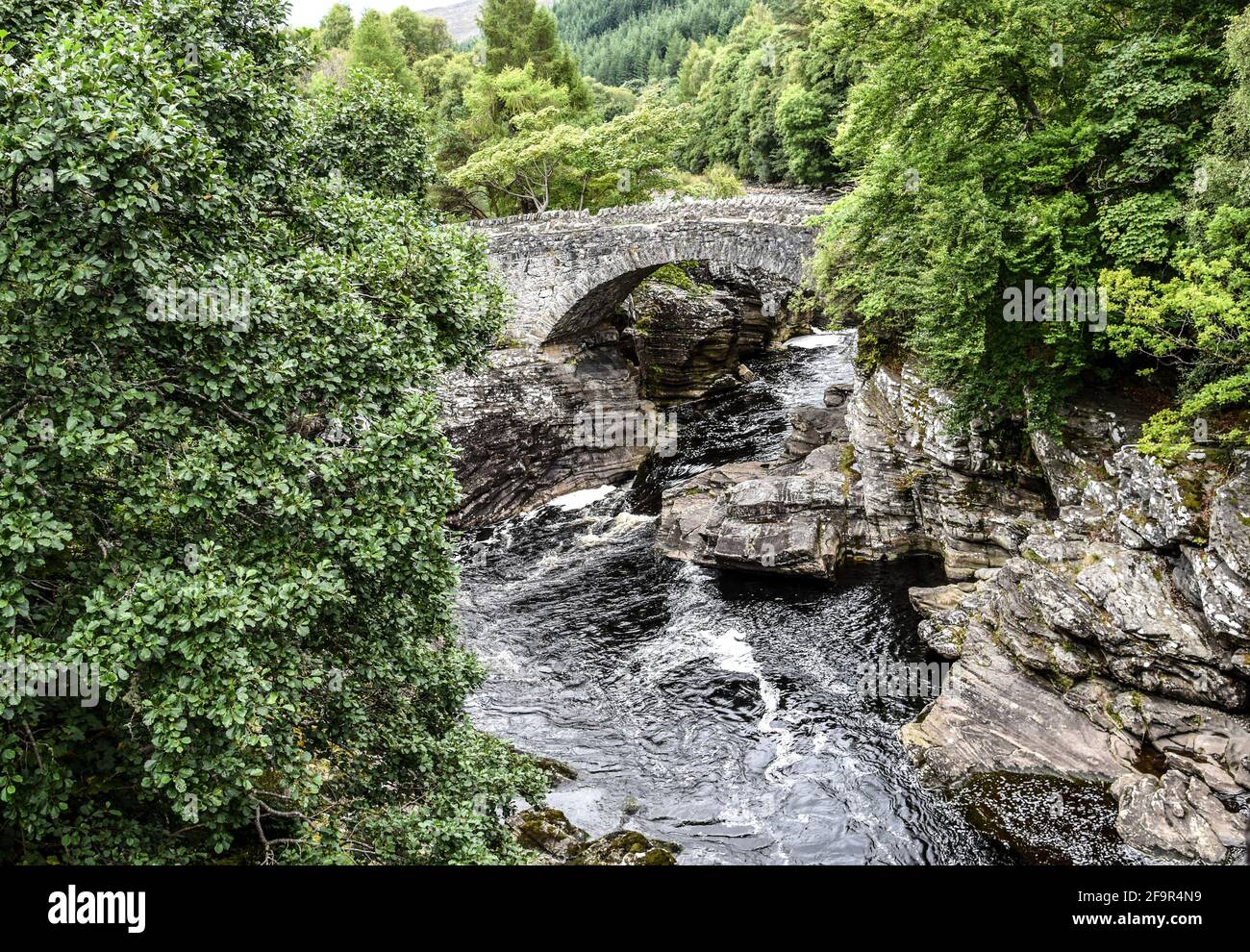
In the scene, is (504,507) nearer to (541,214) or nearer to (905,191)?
(541,214)

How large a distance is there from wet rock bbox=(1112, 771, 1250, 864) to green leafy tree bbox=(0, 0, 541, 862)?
10.8 metres

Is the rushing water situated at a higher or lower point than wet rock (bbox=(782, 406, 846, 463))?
lower

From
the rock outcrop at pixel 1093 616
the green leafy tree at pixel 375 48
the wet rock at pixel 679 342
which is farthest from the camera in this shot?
the green leafy tree at pixel 375 48

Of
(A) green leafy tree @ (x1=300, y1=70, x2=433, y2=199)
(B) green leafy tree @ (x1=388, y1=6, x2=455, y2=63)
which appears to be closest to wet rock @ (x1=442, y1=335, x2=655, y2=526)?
(A) green leafy tree @ (x1=300, y1=70, x2=433, y2=199)

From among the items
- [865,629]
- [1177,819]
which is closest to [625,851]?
[1177,819]

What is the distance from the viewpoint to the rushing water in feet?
51.0

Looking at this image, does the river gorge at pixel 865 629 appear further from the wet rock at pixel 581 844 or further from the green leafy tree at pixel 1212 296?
the green leafy tree at pixel 1212 296

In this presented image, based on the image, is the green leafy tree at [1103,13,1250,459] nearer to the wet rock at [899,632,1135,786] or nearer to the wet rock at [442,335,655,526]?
the wet rock at [899,632,1135,786]

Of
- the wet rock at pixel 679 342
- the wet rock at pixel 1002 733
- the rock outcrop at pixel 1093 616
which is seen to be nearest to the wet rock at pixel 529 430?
the wet rock at pixel 679 342

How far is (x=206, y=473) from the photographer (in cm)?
812

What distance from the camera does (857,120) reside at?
21703 millimetres

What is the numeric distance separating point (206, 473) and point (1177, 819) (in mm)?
15637

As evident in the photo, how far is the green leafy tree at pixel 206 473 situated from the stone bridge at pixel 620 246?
67.2ft

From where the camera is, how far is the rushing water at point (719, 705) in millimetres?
15547
